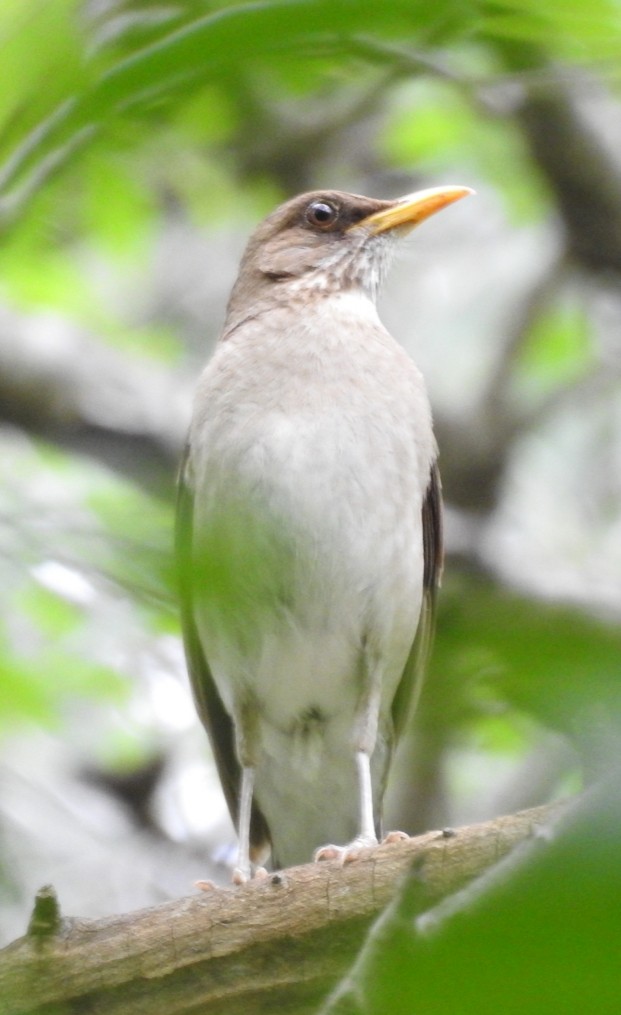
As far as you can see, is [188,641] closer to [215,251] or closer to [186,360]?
[186,360]

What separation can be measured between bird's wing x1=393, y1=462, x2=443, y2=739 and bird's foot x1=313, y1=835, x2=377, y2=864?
2.96ft

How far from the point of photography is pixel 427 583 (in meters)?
6.43

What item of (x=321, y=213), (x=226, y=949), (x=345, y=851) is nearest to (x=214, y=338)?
(x=321, y=213)

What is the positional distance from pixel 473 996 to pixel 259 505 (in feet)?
15.4

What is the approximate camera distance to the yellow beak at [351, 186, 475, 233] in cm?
655

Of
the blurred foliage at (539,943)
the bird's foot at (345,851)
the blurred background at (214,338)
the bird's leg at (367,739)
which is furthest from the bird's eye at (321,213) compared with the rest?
the blurred foliage at (539,943)

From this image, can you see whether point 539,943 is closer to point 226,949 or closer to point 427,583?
point 226,949

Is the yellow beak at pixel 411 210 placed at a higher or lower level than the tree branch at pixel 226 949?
higher

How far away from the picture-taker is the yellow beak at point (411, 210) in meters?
6.55

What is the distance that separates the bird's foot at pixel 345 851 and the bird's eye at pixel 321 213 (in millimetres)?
3145

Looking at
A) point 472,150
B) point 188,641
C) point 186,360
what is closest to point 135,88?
point 188,641

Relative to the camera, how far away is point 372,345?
618 cm

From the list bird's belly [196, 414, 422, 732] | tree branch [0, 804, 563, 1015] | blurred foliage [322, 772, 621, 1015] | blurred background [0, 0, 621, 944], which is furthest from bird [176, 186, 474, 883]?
blurred foliage [322, 772, 621, 1015]

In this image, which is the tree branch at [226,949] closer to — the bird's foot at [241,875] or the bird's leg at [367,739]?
the bird's foot at [241,875]
